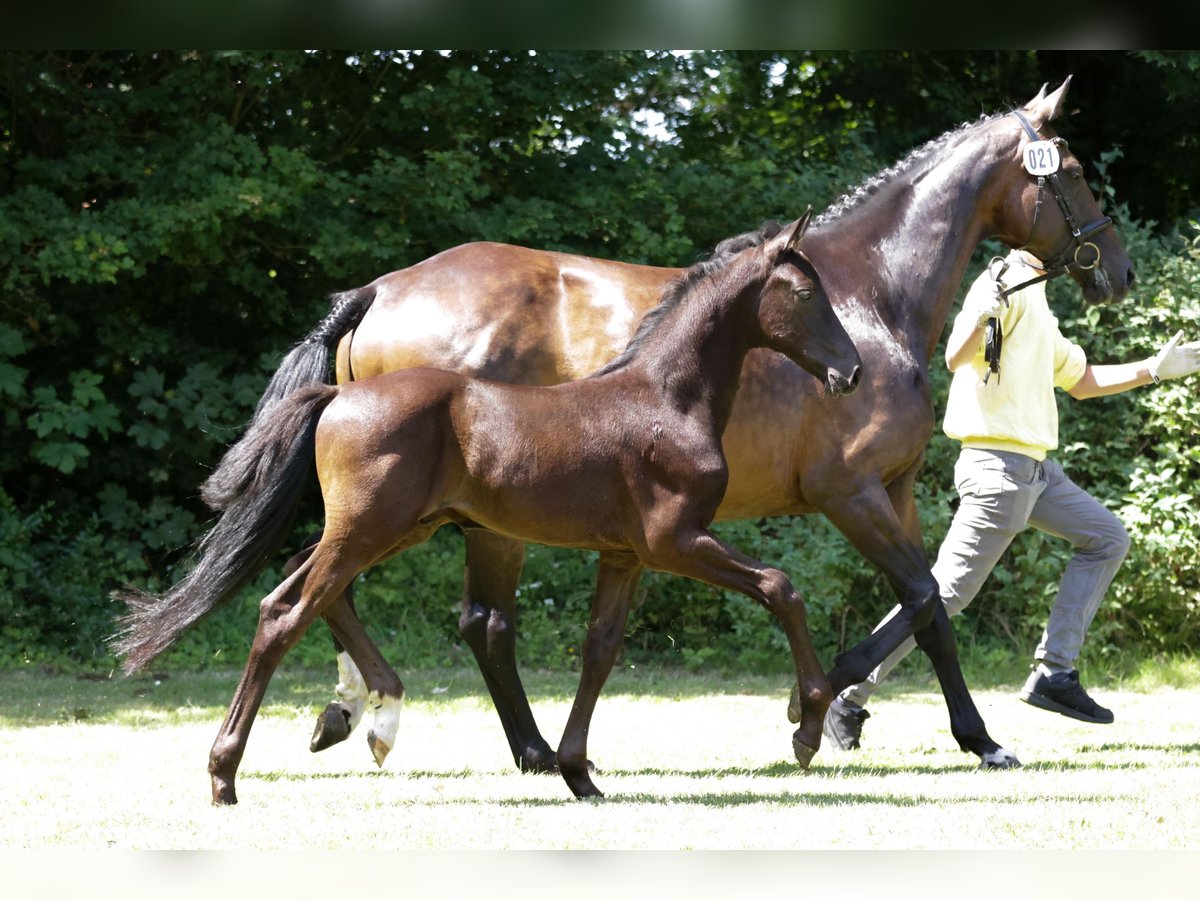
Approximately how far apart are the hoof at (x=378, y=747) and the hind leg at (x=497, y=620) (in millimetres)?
530

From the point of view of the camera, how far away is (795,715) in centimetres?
562

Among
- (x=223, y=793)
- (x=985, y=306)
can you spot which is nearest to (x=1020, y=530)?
(x=985, y=306)

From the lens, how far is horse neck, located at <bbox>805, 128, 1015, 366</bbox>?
6.05m

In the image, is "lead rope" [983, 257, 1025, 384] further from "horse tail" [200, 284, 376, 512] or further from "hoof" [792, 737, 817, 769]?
"horse tail" [200, 284, 376, 512]

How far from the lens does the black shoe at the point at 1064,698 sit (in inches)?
245

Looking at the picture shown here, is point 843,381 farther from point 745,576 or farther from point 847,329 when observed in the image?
point 847,329

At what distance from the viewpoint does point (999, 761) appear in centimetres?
564

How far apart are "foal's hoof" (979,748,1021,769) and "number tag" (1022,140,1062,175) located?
251 centimetres

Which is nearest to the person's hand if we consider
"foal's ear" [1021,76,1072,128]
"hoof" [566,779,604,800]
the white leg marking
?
"foal's ear" [1021,76,1072,128]

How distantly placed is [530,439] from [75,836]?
189 cm

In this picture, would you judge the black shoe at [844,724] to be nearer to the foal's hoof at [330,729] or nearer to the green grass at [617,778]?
the green grass at [617,778]

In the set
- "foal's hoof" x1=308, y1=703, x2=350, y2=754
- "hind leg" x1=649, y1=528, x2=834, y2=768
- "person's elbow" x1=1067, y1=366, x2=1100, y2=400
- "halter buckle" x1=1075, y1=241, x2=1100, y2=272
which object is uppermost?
"halter buckle" x1=1075, y1=241, x2=1100, y2=272

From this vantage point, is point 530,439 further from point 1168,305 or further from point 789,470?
point 1168,305

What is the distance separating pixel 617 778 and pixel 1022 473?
2236mm
